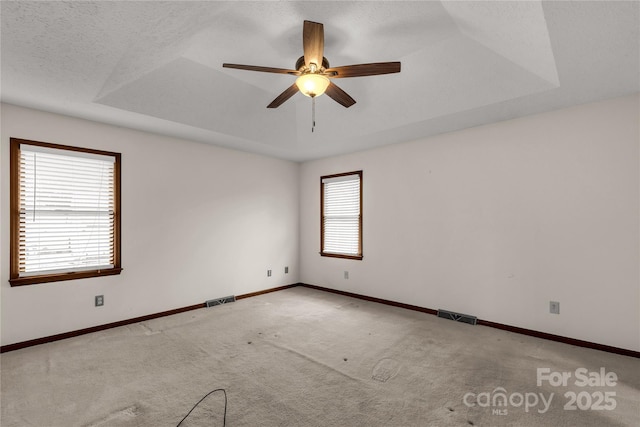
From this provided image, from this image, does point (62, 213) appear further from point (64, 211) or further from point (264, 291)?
point (264, 291)

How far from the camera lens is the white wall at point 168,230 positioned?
10.3ft

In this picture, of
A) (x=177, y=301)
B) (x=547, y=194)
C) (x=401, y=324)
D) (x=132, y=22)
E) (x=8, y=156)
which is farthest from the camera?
(x=177, y=301)

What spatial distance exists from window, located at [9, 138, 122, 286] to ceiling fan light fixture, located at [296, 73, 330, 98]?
2.82 meters

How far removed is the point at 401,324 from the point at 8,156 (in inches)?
185

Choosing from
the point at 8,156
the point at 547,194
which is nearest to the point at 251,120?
the point at 8,156

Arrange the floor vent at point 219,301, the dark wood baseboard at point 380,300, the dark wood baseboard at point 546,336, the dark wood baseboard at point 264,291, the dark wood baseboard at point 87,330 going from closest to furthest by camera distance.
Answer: the dark wood baseboard at point 546,336 → the dark wood baseboard at point 87,330 → the dark wood baseboard at point 380,300 → the floor vent at point 219,301 → the dark wood baseboard at point 264,291

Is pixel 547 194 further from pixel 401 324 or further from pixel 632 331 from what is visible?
pixel 401 324

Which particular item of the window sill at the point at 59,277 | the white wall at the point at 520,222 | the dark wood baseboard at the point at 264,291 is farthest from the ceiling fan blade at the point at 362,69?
the dark wood baseboard at the point at 264,291

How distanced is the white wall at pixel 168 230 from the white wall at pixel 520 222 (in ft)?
5.99

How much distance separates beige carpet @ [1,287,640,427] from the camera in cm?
200

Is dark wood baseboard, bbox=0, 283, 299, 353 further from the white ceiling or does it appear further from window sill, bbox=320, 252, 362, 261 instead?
the white ceiling

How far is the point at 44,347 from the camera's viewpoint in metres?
3.05

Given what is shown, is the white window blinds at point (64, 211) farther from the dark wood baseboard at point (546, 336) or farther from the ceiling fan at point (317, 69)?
the dark wood baseboard at point (546, 336)

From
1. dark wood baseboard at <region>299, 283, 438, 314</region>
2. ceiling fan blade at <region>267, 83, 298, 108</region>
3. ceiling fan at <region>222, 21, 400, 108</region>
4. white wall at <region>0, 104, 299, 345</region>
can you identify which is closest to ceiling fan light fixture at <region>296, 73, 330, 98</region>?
ceiling fan at <region>222, 21, 400, 108</region>
